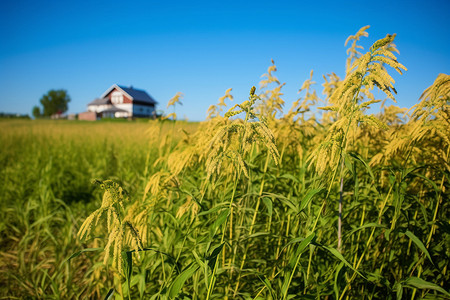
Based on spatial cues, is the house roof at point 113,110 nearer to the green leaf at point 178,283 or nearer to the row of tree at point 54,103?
the row of tree at point 54,103

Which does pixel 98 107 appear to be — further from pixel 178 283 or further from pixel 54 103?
pixel 178 283

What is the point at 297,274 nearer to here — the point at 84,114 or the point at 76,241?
the point at 76,241

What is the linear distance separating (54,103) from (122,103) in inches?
1669

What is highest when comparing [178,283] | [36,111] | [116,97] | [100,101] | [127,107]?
[116,97]

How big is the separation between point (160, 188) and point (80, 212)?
2729 mm

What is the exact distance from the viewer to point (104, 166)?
17.7ft

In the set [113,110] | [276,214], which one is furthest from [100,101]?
[276,214]

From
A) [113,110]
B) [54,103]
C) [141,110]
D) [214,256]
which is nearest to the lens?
[214,256]

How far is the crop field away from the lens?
1.17 meters

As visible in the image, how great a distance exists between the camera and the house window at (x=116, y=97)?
55.4 m

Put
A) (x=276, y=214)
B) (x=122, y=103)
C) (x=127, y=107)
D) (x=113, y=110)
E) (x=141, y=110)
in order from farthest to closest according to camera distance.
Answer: (x=141, y=110) → (x=122, y=103) → (x=113, y=110) → (x=127, y=107) → (x=276, y=214)

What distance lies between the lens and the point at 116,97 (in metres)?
56.2

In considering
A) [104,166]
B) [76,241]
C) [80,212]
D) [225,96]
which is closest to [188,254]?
[225,96]

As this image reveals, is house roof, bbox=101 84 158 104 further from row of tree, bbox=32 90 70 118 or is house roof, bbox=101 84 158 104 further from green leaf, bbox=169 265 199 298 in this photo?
green leaf, bbox=169 265 199 298
